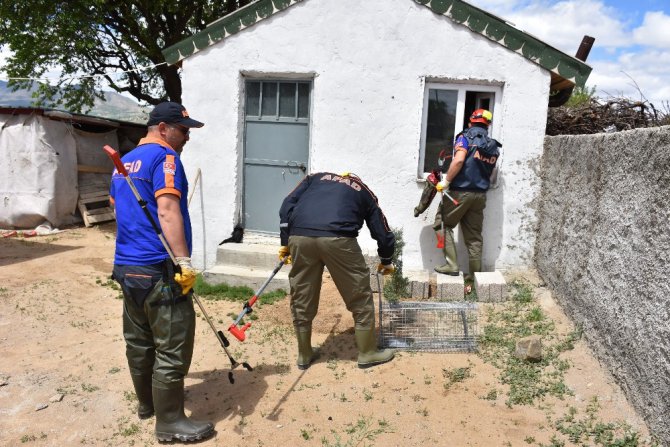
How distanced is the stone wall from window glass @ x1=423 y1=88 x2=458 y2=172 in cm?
159

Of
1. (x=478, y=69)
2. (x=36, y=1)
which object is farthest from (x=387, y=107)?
(x=36, y=1)

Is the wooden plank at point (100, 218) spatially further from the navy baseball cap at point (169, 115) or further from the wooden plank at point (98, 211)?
the navy baseball cap at point (169, 115)

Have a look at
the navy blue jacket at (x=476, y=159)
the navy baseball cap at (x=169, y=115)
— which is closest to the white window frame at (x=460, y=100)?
the navy blue jacket at (x=476, y=159)

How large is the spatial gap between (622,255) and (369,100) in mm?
3863

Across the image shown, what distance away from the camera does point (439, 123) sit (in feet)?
23.1

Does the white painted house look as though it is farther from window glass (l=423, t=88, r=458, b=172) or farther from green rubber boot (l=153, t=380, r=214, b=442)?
green rubber boot (l=153, t=380, r=214, b=442)

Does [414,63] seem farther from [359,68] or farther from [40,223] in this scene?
[40,223]

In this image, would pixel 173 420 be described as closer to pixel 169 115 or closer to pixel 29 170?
pixel 169 115

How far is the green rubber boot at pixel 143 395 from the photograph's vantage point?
13.1 ft

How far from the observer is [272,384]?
4625 millimetres

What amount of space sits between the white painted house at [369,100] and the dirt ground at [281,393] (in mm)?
1680

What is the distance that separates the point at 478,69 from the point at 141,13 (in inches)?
440

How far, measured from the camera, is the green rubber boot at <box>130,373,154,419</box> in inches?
157

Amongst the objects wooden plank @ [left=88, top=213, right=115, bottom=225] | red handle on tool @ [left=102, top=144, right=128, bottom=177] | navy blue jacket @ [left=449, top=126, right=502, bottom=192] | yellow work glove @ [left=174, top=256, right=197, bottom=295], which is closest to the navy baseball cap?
red handle on tool @ [left=102, top=144, right=128, bottom=177]
